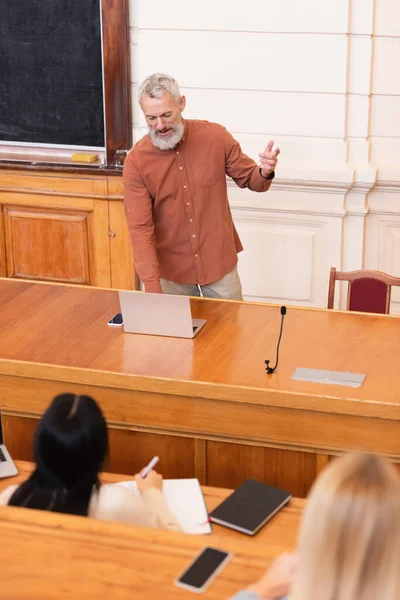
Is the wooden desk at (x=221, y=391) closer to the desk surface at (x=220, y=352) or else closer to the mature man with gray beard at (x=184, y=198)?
the desk surface at (x=220, y=352)

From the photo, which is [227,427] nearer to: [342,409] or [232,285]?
[342,409]

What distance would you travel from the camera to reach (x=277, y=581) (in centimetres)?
195

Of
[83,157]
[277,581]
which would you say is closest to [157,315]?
[277,581]

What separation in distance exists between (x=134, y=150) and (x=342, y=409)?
162 cm

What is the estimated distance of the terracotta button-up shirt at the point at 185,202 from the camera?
412 centimetres

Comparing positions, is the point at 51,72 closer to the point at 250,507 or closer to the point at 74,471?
the point at 250,507

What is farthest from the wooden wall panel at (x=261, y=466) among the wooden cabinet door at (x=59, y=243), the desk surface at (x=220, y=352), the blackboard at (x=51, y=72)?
the blackboard at (x=51, y=72)

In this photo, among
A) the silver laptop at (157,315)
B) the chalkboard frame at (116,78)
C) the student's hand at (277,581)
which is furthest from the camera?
the chalkboard frame at (116,78)

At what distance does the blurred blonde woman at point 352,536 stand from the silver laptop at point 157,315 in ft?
6.20

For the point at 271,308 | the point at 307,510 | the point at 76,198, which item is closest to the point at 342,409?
the point at 271,308

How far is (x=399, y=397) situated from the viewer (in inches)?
123

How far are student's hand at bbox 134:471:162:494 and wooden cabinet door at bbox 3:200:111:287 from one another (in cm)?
297

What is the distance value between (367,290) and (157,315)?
38.6 inches

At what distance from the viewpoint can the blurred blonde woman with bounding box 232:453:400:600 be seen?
1590 mm
